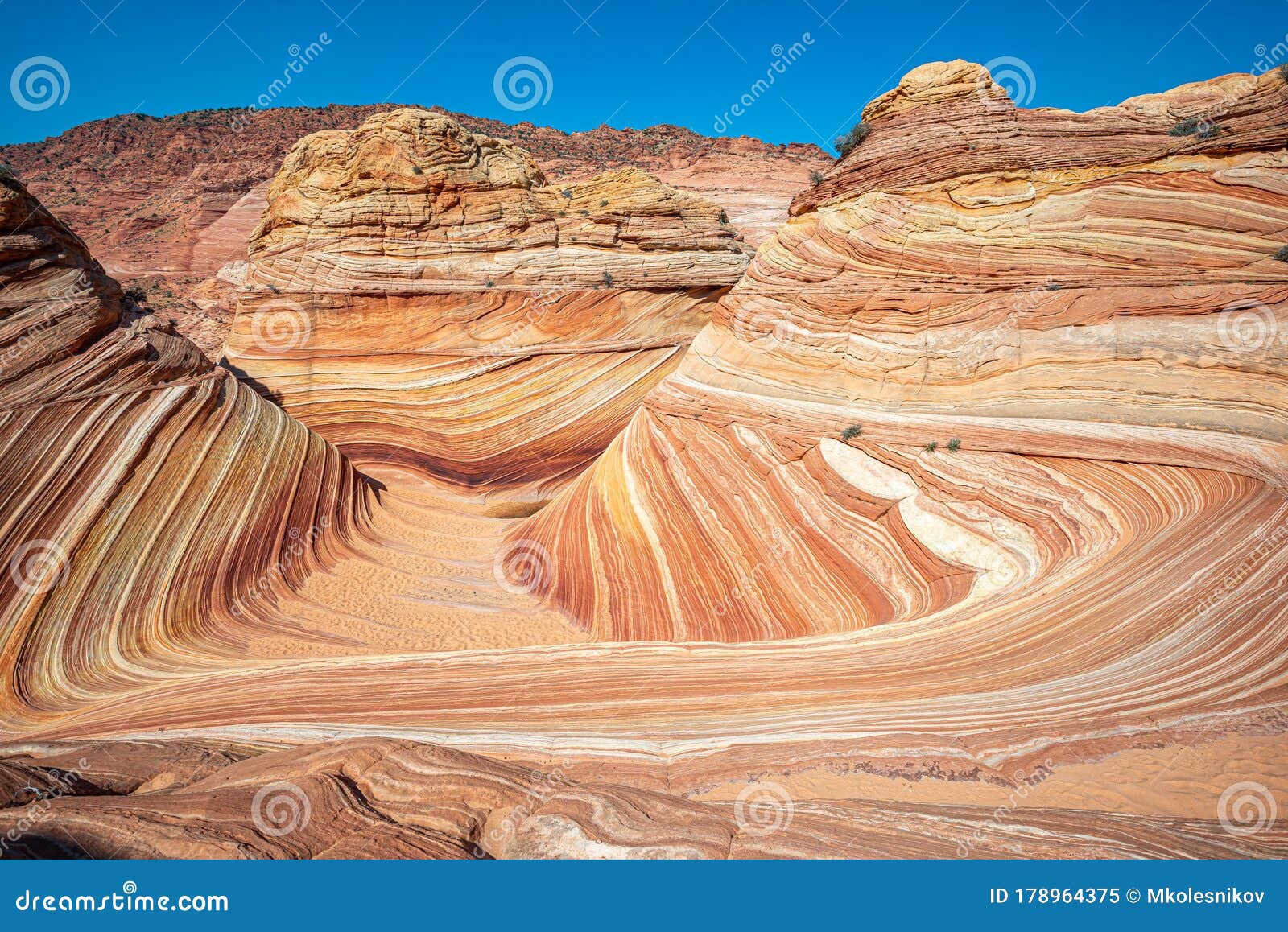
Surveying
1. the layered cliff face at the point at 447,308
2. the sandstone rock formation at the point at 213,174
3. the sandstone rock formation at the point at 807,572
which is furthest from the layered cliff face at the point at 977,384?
the sandstone rock formation at the point at 213,174

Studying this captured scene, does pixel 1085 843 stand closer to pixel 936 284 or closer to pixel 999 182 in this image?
pixel 936 284

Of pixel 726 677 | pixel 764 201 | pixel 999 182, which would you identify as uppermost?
pixel 764 201

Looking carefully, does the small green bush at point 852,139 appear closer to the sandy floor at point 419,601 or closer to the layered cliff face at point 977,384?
the layered cliff face at point 977,384

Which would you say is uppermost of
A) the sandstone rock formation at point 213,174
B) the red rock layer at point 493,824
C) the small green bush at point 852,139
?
the sandstone rock formation at point 213,174

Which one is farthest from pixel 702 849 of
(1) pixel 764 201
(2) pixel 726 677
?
(1) pixel 764 201

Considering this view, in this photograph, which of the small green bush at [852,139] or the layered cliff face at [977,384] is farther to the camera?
the small green bush at [852,139]

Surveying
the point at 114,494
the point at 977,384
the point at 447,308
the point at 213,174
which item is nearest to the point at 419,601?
the point at 114,494
